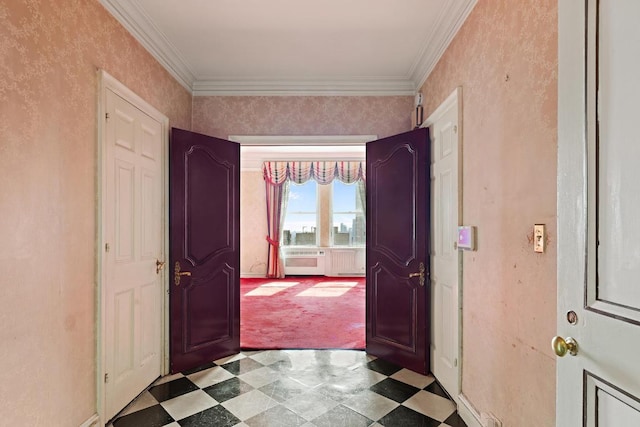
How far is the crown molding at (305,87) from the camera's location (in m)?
3.46

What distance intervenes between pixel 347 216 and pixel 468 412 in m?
5.99

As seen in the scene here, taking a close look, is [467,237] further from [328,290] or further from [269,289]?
[269,289]

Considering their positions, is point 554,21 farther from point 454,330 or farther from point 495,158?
point 454,330

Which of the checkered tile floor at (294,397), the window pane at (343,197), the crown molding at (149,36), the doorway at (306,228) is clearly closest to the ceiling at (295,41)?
the crown molding at (149,36)

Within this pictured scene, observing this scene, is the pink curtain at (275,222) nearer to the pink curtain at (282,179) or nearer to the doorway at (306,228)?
the pink curtain at (282,179)

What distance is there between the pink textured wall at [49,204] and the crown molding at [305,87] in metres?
1.31

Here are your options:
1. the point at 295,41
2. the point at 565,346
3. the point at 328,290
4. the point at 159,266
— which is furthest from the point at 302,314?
the point at 565,346

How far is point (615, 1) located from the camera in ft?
2.92

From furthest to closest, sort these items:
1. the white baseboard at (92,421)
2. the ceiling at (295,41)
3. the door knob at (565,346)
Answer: the ceiling at (295,41) → the white baseboard at (92,421) → the door knob at (565,346)

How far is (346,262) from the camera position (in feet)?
26.1

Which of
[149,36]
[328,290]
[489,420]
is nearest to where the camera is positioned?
[489,420]

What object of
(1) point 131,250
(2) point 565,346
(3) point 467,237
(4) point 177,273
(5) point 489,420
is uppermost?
(3) point 467,237

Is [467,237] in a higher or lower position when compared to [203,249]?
higher

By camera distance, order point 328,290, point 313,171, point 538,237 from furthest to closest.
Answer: point 313,171, point 328,290, point 538,237
